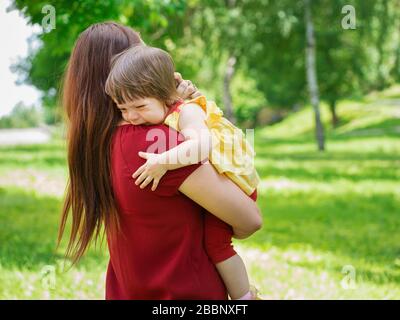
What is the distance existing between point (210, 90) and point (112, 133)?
47201mm

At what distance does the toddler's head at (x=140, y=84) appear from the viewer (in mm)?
2303

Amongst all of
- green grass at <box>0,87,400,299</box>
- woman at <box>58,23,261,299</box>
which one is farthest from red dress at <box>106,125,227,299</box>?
green grass at <box>0,87,400,299</box>

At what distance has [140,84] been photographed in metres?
2.32

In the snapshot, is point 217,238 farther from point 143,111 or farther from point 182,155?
point 143,111

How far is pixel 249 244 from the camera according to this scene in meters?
7.80

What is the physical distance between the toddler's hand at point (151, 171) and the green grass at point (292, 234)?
1.27 m

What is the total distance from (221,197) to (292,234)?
21.4 feet

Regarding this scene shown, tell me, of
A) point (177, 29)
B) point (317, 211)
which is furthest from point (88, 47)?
point (317, 211)

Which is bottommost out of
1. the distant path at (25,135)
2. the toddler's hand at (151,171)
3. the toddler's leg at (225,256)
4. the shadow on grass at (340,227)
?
the distant path at (25,135)

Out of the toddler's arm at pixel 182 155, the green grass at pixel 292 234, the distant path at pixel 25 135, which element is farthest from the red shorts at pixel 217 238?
the distant path at pixel 25 135

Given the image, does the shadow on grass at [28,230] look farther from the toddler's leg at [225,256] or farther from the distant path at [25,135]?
the distant path at [25,135]

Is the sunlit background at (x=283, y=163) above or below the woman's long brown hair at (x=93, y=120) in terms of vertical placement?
below

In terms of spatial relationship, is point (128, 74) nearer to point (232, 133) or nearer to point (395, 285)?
point (232, 133)

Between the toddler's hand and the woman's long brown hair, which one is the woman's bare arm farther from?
the woman's long brown hair
